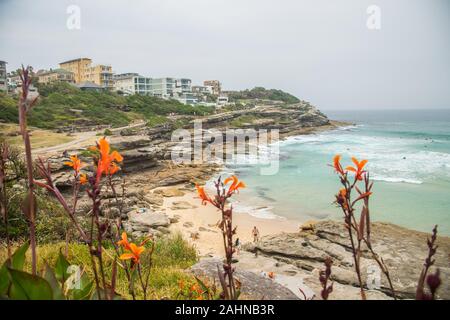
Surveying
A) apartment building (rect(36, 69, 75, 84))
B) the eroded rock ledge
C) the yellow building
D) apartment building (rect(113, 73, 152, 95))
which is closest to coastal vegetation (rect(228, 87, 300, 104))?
apartment building (rect(113, 73, 152, 95))

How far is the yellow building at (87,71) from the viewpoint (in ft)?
200

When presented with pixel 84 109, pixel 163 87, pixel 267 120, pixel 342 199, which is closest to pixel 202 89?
pixel 163 87

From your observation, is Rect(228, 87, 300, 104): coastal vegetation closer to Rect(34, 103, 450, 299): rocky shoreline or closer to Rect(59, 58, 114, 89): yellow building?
Rect(59, 58, 114, 89): yellow building

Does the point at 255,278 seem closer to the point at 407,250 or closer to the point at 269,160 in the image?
the point at 407,250

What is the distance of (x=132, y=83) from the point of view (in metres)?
65.0

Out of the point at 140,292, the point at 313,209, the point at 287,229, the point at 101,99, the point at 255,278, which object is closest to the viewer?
the point at 140,292

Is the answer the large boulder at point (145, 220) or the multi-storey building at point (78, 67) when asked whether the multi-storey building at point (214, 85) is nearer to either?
the multi-storey building at point (78, 67)

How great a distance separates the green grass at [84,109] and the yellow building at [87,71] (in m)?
21.3

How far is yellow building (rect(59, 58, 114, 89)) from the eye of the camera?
61000mm

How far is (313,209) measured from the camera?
47.3ft

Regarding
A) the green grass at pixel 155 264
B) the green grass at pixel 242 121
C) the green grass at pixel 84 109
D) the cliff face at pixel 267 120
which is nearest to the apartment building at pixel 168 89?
the cliff face at pixel 267 120

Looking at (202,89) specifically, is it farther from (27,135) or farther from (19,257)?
(27,135)

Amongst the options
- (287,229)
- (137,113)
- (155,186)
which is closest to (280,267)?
(287,229)

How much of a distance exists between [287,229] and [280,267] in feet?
18.0
